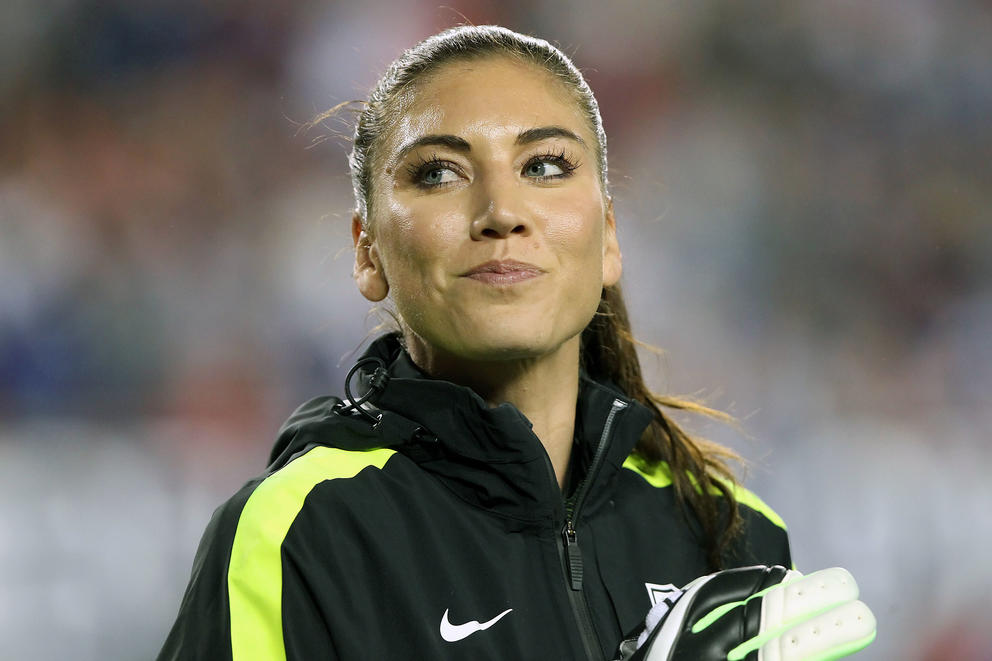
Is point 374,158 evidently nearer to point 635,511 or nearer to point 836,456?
point 635,511

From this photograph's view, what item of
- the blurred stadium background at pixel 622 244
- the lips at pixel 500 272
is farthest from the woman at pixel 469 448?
the blurred stadium background at pixel 622 244

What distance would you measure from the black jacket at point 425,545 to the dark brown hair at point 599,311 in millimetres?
129

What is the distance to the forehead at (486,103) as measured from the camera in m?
1.44

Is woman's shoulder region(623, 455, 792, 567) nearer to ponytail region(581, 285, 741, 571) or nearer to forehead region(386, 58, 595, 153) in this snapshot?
ponytail region(581, 285, 741, 571)

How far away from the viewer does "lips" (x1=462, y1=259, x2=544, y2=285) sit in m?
1.38

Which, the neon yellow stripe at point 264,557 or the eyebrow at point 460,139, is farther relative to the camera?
the eyebrow at point 460,139

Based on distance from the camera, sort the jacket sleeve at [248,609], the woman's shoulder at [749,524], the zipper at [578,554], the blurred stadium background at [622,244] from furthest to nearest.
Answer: the blurred stadium background at [622,244] < the woman's shoulder at [749,524] < the zipper at [578,554] < the jacket sleeve at [248,609]

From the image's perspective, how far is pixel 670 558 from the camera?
1.54 metres

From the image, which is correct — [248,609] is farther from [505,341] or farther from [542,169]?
[542,169]

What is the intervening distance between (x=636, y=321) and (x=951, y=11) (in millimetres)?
1592

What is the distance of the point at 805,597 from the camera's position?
1.23 m

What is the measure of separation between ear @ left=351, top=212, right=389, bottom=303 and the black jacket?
10 cm

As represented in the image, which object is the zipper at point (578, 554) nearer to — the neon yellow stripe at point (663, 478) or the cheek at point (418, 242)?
the neon yellow stripe at point (663, 478)

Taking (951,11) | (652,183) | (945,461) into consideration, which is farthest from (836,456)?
(951,11)
